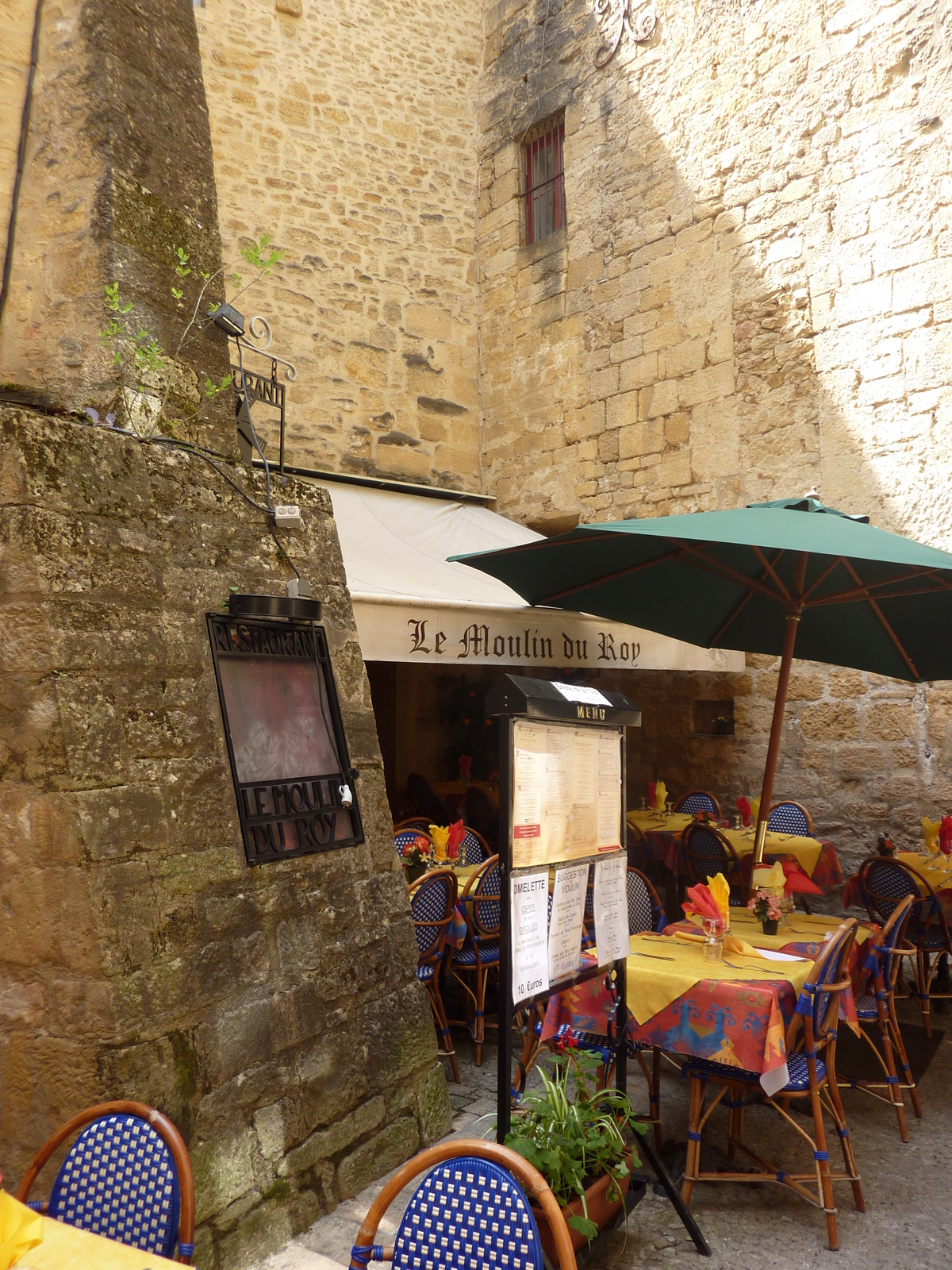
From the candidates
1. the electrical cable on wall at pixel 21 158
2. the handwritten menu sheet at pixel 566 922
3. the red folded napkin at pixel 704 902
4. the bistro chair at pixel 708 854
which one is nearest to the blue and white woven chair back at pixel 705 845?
the bistro chair at pixel 708 854

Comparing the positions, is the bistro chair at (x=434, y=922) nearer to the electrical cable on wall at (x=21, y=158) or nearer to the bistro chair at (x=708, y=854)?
the bistro chair at (x=708, y=854)

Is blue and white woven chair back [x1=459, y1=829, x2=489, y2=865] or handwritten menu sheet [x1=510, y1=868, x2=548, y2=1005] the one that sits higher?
handwritten menu sheet [x1=510, y1=868, x2=548, y2=1005]

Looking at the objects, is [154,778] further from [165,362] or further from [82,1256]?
[165,362]

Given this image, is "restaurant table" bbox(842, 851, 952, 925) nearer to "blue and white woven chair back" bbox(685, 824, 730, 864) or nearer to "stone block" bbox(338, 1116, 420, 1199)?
"blue and white woven chair back" bbox(685, 824, 730, 864)

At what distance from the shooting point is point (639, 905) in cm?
428

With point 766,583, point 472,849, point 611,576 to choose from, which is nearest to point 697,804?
point 472,849

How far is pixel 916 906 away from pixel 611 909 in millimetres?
2698

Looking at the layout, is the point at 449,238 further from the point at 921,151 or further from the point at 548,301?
the point at 921,151

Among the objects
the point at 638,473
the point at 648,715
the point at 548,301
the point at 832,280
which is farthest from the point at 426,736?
the point at 832,280

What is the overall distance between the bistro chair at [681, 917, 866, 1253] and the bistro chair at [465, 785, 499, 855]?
421 cm

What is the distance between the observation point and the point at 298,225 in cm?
815

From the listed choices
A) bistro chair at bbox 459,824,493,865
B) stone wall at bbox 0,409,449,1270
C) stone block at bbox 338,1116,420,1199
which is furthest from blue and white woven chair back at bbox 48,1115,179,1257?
bistro chair at bbox 459,824,493,865

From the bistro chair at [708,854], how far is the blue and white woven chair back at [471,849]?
1218mm

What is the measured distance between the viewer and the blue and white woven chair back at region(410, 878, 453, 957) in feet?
13.4
